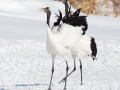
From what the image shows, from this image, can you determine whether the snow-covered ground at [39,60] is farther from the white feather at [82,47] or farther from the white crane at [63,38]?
the white crane at [63,38]

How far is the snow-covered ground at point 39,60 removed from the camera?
313 inches

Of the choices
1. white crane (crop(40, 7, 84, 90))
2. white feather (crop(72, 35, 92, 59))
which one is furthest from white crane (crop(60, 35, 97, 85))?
white crane (crop(40, 7, 84, 90))

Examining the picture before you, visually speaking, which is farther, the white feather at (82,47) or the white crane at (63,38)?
the white feather at (82,47)

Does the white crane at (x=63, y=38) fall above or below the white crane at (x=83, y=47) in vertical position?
above

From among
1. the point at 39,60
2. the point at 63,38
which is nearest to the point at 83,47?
the point at 63,38

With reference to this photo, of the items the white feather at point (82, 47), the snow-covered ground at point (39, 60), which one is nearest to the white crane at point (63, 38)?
the white feather at point (82, 47)

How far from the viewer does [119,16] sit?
22.9 metres

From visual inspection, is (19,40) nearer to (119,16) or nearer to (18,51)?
(18,51)

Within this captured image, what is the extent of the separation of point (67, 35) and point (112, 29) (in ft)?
31.6

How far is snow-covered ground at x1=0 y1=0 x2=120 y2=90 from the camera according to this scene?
7.96 metres

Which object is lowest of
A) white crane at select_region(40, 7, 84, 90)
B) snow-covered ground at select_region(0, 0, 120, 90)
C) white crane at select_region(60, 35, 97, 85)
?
snow-covered ground at select_region(0, 0, 120, 90)

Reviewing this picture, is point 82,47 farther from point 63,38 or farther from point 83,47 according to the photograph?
point 63,38

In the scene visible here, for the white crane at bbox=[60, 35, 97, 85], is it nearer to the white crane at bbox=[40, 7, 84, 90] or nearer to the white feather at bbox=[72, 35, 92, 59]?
the white feather at bbox=[72, 35, 92, 59]

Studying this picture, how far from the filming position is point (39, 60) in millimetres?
10047
